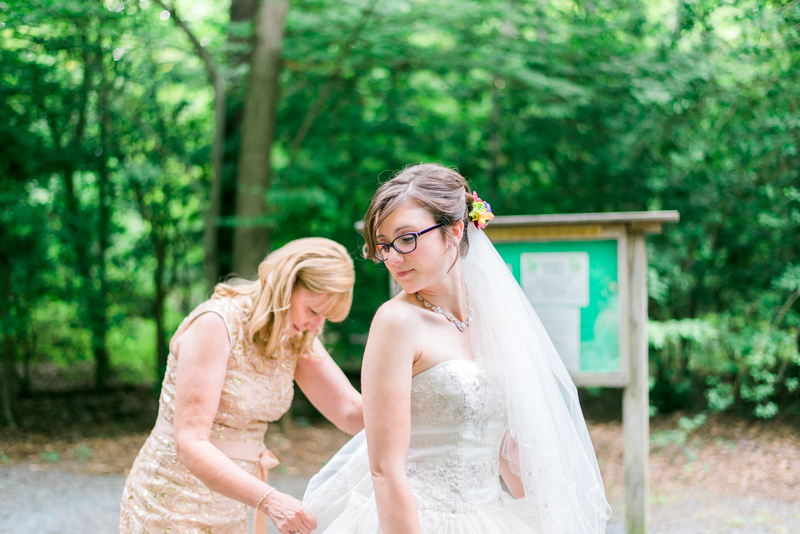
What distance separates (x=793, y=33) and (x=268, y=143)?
5.44 m

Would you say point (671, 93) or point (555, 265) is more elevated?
point (671, 93)

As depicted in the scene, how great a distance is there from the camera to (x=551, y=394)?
6.44ft

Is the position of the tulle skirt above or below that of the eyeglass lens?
below

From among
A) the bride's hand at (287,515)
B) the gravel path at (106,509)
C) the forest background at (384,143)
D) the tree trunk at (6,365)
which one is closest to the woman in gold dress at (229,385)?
the bride's hand at (287,515)

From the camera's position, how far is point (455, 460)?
1.81 meters

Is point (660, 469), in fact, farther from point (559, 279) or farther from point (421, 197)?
point (421, 197)

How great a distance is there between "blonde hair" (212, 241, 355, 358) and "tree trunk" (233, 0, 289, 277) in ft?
14.6

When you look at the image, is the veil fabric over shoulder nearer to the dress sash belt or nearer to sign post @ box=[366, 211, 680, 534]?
the dress sash belt

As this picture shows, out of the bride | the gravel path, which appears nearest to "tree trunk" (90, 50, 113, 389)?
the gravel path

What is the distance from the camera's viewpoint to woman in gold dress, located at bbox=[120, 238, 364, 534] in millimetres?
2080

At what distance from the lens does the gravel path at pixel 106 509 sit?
15.2 ft

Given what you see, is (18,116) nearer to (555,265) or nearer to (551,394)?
(555,265)

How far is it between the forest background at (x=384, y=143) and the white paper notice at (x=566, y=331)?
3180 mm

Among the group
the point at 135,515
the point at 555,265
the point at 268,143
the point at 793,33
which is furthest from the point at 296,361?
the point at 793,33
